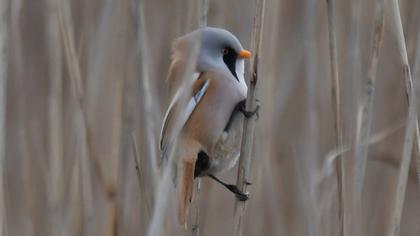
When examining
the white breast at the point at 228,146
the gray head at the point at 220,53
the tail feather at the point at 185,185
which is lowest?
the tail feather at the point at 185,185

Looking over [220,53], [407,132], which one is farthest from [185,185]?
[407,132]

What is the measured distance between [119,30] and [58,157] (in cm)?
29

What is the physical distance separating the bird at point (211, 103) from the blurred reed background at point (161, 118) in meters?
0.08

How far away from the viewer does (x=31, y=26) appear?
7.41 feet

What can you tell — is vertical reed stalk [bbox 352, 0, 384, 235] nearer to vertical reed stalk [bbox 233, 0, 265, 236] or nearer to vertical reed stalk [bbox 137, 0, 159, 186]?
vertical reed stalk [bbox 233, 0, 265, 236]

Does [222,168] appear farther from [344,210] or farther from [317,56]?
[317,56]

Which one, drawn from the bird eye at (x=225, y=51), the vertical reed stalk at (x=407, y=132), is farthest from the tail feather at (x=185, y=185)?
the vertical reed stalk at (x=407, y=132)

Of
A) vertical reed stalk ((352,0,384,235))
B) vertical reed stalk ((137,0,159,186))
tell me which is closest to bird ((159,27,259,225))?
vertical reed stalk ((137,0,159,186))

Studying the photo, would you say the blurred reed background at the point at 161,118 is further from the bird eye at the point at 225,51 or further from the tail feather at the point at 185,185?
the bird eye at the point at 225,51

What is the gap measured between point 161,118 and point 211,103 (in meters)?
0.40

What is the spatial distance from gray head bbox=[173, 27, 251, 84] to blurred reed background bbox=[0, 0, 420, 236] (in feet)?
0.37

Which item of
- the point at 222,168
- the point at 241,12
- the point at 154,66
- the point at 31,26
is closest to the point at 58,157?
the point at 222,168

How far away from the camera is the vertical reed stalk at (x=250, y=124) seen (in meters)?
1.20

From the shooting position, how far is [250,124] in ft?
4.18
